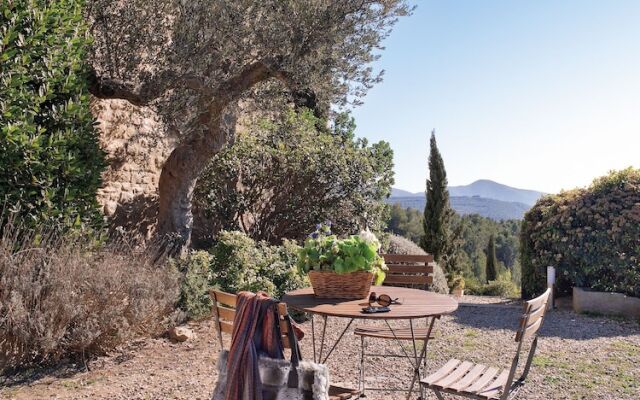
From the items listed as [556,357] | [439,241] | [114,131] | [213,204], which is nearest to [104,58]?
[114,131]

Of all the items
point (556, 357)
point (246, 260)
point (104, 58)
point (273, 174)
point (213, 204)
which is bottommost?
point (556, 357)

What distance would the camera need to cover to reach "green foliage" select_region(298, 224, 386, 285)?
128 inches

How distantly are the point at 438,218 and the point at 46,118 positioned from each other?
1229 cm

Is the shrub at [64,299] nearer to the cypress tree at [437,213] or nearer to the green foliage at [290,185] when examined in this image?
the green foliage at [290,185]

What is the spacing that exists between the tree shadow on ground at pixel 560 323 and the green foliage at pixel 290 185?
8.92 ft

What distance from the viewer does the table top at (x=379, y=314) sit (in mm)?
2953

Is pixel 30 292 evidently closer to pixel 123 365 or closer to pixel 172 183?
pixel 123 365

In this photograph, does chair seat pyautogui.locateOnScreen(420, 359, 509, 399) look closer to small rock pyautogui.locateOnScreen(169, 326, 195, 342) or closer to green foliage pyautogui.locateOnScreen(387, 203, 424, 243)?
small rock pyautogui.locateOnScreen(169, 326, 195, 342)

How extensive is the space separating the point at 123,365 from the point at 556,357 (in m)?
4.00

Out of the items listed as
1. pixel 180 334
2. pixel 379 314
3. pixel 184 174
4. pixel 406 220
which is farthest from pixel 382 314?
pixel 406 220

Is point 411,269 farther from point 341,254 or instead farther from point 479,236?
point 479,236

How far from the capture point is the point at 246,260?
647cm

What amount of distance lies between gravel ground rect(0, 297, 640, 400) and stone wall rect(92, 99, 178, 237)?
2800 millimetres

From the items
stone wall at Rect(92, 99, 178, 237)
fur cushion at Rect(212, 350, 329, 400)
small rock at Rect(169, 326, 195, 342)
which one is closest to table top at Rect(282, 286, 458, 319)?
fur cushion at Rect(212, 350, 329, 400)
